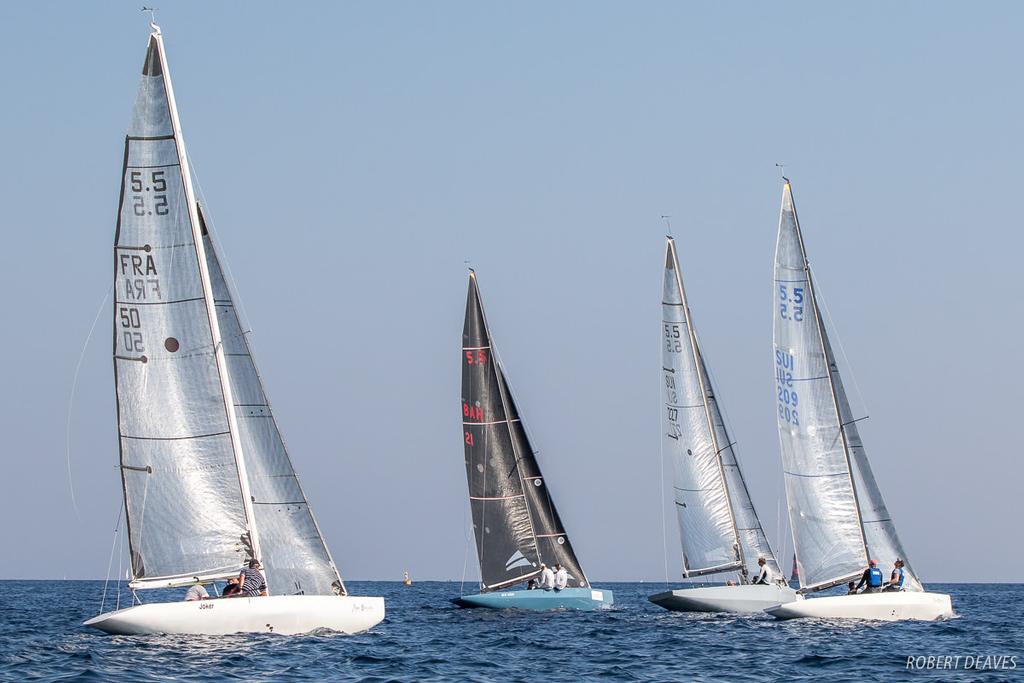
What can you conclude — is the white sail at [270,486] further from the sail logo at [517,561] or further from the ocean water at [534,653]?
the sail logo at [517,561]

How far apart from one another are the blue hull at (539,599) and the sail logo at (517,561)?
1.01m

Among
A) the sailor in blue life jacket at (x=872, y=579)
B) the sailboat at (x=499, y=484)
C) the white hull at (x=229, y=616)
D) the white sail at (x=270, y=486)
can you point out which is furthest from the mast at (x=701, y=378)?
the white hull at (x=229, y=616)

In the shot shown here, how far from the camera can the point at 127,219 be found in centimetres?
2761

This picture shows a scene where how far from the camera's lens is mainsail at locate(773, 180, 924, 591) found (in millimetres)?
35906

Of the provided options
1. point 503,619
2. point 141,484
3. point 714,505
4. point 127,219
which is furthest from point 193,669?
point 714,505

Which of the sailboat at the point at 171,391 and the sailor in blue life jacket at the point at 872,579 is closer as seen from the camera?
the sailboat at the point at 171,391

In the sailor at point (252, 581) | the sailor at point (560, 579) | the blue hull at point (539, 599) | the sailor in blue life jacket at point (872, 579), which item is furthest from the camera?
the sailor at point (560, 579)

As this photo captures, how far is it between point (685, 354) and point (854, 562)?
430 inches

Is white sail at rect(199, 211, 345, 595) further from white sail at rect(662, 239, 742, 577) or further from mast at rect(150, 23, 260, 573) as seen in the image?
white sail at rect(662, 239, 742, 577)

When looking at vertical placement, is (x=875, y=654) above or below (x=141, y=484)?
below

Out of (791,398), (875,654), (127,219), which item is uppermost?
(127,219)

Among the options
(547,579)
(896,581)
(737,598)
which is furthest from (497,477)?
(896,581)

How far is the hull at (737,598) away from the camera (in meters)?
41.2

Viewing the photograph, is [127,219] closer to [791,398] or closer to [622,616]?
[791,398]
